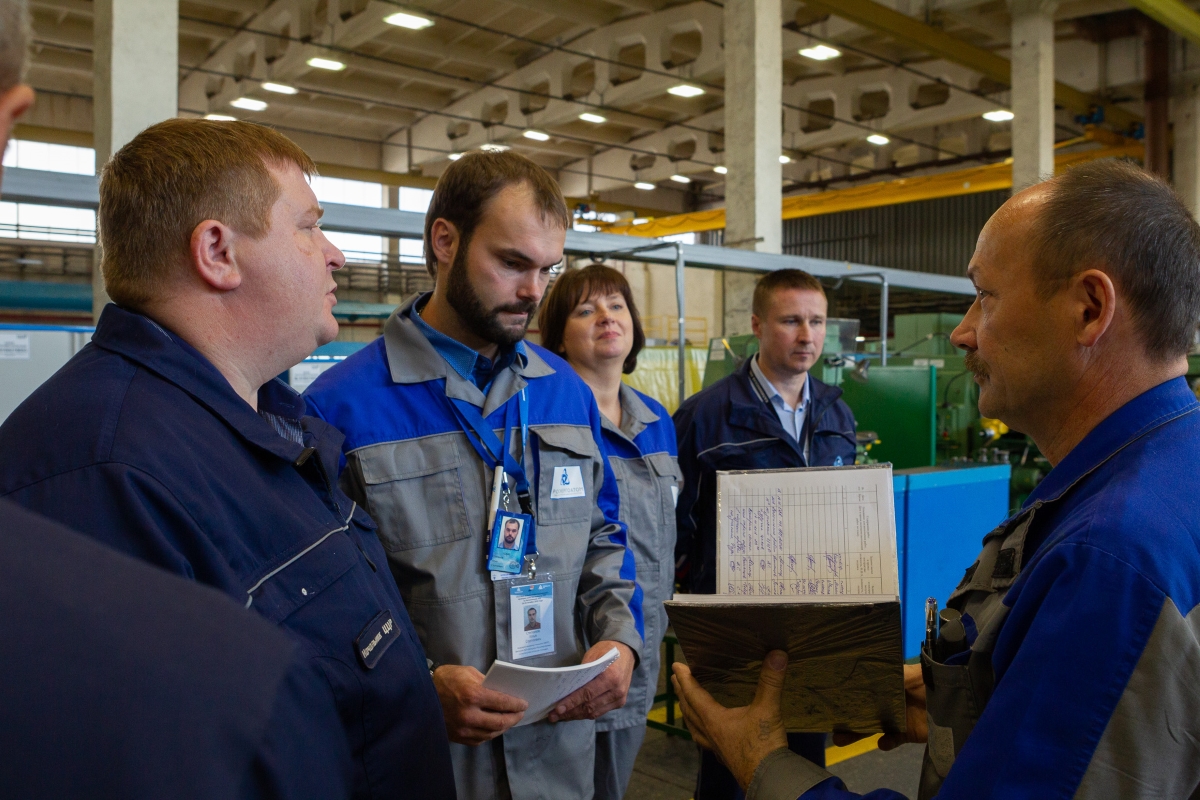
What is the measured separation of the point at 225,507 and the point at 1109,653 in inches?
38.9

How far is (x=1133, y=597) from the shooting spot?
902 millimetres

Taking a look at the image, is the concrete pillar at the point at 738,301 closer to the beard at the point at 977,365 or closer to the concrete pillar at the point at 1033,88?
the concrete pillar at the point at 1033,88

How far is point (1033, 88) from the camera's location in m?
10.0

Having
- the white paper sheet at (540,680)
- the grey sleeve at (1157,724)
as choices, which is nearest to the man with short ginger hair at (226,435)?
the white paper sheet at (540,680)

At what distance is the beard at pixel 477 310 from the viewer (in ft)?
5.82

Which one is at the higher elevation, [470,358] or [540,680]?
[470,358]

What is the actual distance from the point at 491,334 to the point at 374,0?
10.1 m

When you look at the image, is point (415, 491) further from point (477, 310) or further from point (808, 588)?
point (808, 588)

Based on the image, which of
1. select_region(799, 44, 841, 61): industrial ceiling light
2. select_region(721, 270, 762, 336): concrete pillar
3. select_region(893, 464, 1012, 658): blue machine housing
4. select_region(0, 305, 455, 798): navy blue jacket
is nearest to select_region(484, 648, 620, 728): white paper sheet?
select_region(0, 305, 455, 798): navy blue jacket

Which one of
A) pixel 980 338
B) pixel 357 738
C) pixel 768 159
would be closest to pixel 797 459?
pixel 980 338

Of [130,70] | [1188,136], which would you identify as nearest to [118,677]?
[130,70]

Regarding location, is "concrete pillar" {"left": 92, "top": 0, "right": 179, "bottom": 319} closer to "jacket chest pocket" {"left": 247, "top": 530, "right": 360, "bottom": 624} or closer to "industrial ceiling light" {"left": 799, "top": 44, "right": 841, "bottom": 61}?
"jacket chest pocket" {"left": 247, "top": 530, "right": 360, "bottom": 624}

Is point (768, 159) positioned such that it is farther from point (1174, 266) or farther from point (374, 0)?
point (1174, 266)

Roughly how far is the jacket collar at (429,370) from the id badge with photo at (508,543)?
23cm
